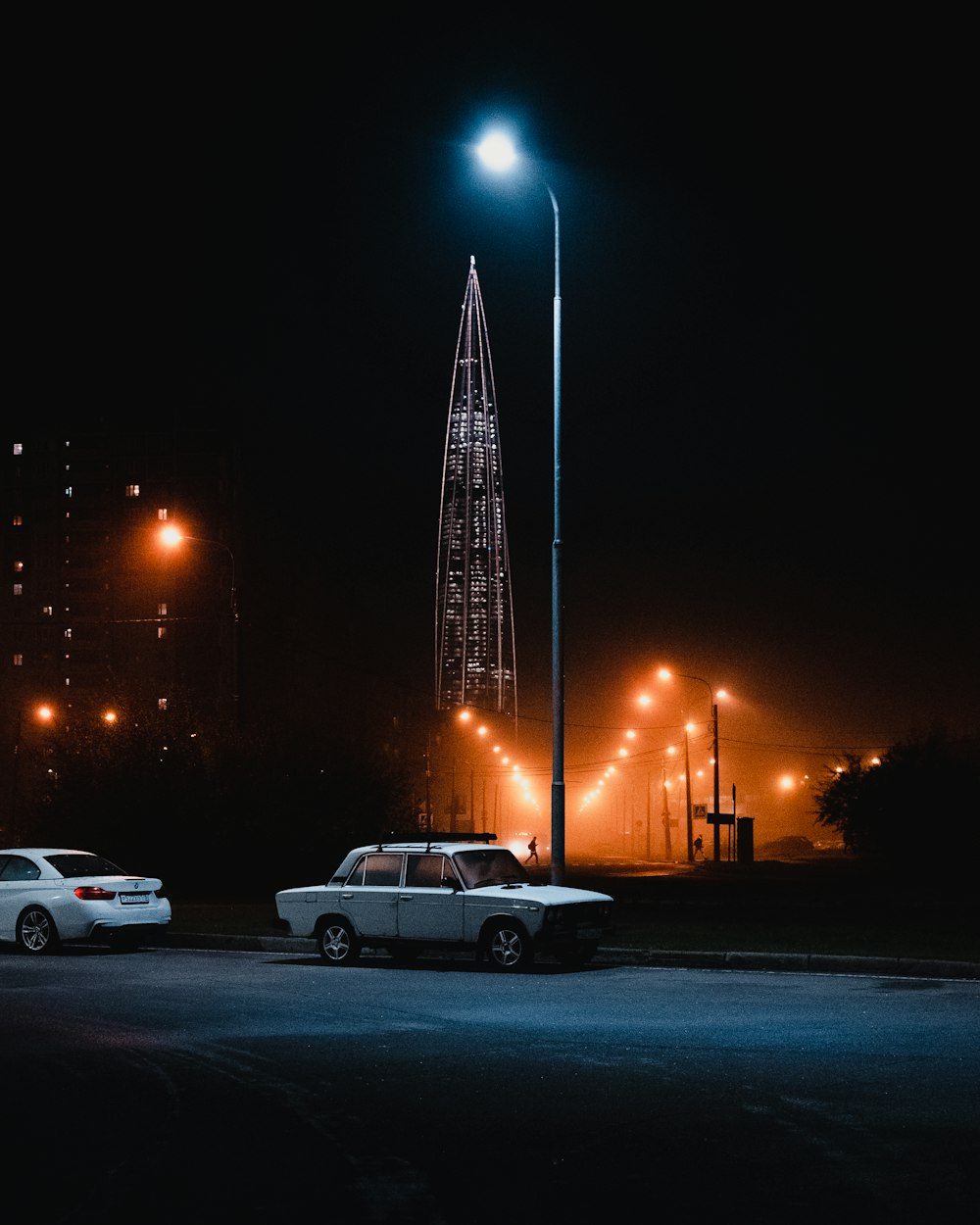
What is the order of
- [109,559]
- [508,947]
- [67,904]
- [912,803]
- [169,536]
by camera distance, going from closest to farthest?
[508,947] → [67,904] → [169,536] → [912,803] → [109,559]

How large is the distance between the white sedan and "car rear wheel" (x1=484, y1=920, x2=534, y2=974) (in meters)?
5.36

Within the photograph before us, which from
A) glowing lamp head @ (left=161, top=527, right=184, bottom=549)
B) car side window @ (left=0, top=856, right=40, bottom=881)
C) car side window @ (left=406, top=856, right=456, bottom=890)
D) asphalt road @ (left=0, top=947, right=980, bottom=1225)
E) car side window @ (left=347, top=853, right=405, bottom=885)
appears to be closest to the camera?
asphalt road @ (left=0, top=947, right=980, bottom=1225)

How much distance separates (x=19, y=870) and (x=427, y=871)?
6.44 m

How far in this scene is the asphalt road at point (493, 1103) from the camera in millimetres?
6848

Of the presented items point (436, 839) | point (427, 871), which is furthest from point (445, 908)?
point (436, 839)

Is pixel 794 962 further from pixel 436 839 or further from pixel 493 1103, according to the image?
pixel 493 1103

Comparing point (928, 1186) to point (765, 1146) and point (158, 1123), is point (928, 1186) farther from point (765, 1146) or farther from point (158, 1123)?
point (158, 1123)

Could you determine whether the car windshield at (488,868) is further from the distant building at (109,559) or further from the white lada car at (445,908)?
the distant building at (109,559)

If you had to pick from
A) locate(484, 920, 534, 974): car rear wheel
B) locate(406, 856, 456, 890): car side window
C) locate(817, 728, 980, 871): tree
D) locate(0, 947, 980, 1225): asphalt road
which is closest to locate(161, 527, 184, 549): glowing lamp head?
locate(406, 856, 456, 890): car side window

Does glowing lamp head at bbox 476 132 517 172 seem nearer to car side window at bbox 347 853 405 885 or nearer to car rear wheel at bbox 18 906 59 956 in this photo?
car side window at bbox 347 853 405 885

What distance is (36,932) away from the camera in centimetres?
2100

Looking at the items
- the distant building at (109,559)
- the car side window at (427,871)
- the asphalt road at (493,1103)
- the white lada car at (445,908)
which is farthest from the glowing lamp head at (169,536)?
the distant building at (109,559)

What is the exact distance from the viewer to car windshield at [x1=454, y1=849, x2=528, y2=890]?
60.5 ft

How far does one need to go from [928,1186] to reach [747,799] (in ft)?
450
